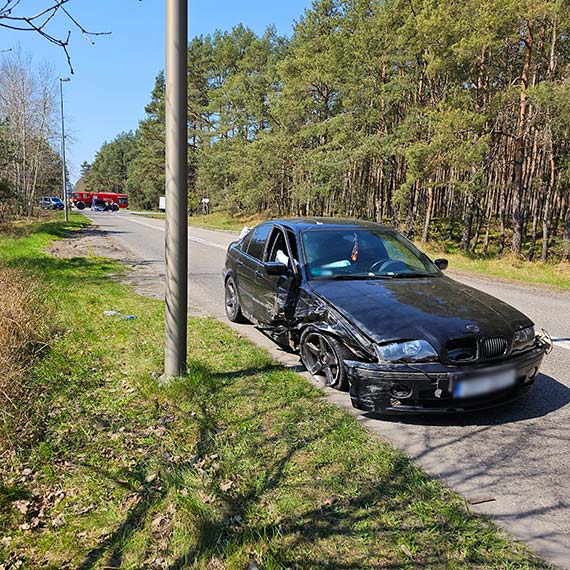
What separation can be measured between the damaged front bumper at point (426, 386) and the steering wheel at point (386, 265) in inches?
61.8

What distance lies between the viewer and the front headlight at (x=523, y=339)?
3.70 meters

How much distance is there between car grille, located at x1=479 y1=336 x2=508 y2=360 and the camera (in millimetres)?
3502

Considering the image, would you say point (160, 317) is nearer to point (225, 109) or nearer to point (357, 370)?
point (357, 370)

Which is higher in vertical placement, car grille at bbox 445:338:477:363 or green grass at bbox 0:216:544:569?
car grille at bbox 445:338:477:363

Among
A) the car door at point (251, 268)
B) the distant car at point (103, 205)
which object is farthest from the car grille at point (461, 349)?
the distant car at point (103, 205)

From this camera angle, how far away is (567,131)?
1535cm

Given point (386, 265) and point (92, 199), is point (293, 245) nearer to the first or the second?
point (386, 265)

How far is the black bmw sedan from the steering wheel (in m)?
0.01

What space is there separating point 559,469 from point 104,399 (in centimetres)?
367

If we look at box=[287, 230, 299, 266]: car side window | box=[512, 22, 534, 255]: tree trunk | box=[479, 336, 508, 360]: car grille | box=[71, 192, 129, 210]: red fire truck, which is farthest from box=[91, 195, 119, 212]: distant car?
box=[479, 336, 508, 360]: car grille

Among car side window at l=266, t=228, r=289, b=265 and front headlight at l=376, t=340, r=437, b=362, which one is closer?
front headlight at l=376, t=340, r=437, b=362

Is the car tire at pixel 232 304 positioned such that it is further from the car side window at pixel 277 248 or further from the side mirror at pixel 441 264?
the side mirror at pixel 441 264

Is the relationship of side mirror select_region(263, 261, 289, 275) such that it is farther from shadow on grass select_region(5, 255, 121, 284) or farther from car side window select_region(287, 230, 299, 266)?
shadow on grass select_region(5, 255, 121, 284)

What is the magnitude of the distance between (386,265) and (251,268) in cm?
203
